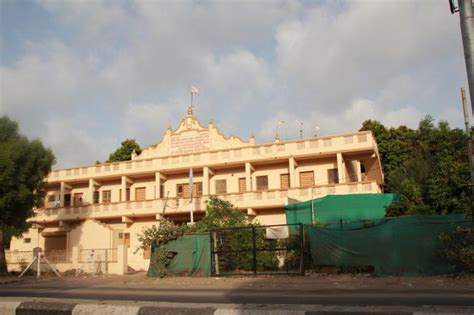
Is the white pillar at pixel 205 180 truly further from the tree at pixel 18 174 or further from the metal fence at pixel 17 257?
the metal fence at pixel 17 257

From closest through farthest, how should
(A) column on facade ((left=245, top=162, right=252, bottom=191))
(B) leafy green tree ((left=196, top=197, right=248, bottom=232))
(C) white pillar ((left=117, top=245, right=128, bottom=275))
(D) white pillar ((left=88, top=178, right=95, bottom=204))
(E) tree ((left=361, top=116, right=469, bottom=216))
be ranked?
(E) tree ((left=361, top=116, right=469, bottom=216)) < (B) leafy green tree ((left=196, top=197, right=248, bottom=232)) < (C) white pillar ((left=117, top=245, right=128, bottom=275)) < (A) column on facade ((left=245, top=162, right=252, bottom=191)) < (D) white pillar ((left=88, top=178, right=95, bottom=204))

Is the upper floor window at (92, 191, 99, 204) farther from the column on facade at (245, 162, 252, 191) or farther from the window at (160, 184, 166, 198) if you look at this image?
the column on facade at (245, 162, 252, 191)

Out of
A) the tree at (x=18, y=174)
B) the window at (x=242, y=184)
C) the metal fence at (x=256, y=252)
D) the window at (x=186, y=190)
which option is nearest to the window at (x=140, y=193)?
the window at (x=186, y=190)

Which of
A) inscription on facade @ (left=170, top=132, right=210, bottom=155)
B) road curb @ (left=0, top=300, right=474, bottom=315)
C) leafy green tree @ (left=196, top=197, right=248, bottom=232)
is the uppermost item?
inscription on facade @ (left=170, top=132, right=210, bottom=155)

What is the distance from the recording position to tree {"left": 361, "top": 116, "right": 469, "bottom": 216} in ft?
82.2

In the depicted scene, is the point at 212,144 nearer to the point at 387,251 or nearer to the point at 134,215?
the point at 134,215

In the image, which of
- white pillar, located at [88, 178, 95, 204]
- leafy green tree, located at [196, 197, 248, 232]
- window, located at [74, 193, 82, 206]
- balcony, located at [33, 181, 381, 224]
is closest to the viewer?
leafy green tree, located at [196, 197, 248, 232]

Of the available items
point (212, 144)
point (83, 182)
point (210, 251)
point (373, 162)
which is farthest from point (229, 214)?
point (83, 182)

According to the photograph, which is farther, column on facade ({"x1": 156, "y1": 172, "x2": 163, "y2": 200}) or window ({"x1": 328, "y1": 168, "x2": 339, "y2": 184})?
column on facade ({"x1": 156, "y1": 172, "x2": 163, "y2": 200})

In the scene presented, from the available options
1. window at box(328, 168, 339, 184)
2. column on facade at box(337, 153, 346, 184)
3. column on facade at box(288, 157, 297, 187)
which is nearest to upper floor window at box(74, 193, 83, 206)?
column on facade at box(288, 157, 297, 187)

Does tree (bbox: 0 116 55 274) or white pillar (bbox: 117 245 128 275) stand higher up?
tree (bbox: 0 116 55 274)

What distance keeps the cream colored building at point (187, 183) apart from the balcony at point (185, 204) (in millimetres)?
66

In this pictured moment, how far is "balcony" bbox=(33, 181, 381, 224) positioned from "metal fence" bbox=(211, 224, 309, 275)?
28.9ft

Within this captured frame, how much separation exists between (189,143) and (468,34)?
106 ft
